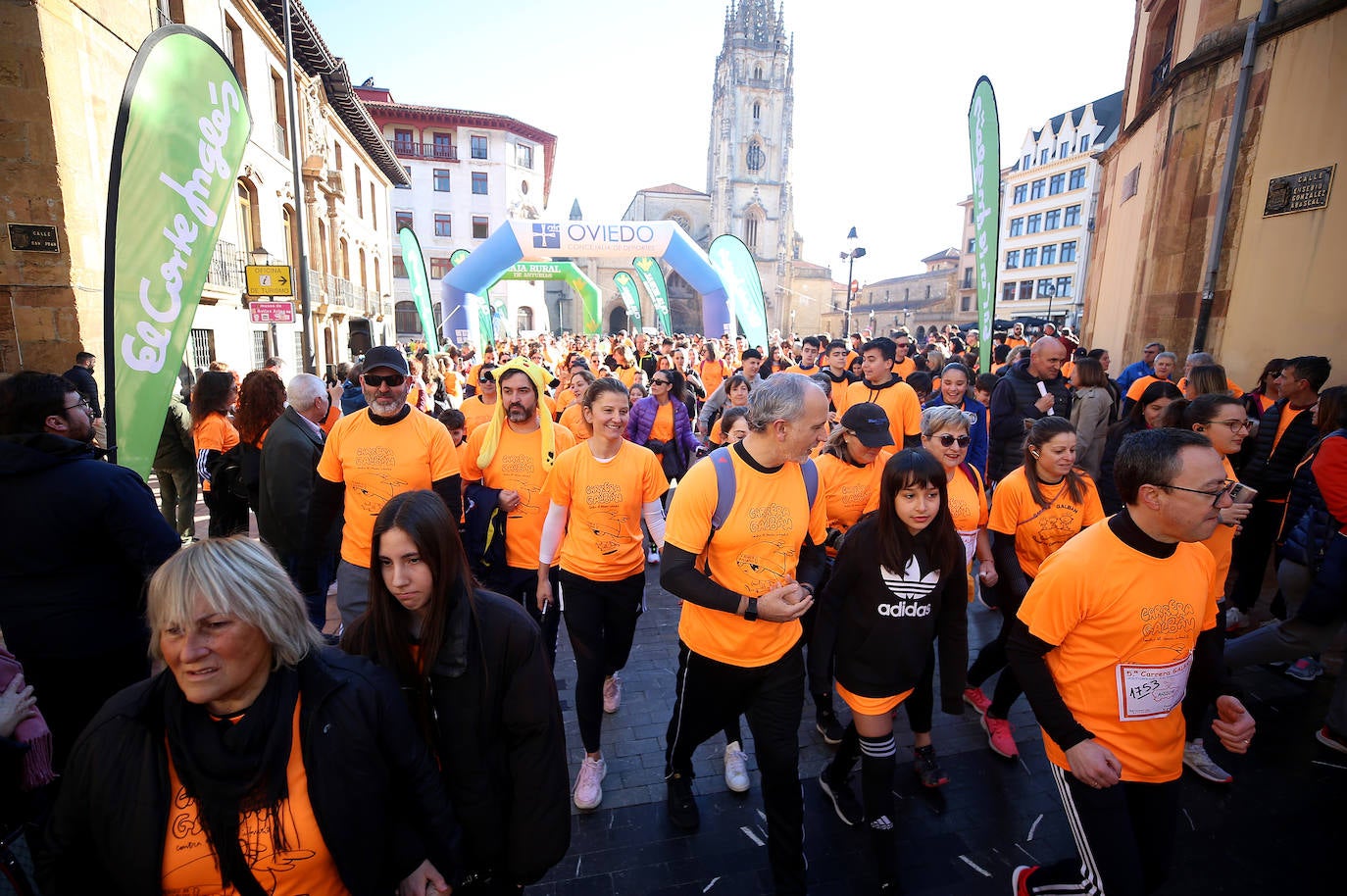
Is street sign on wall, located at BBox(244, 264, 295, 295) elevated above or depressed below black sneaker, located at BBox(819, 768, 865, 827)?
above

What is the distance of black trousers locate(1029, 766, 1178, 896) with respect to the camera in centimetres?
203

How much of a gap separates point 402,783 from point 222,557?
0.78m

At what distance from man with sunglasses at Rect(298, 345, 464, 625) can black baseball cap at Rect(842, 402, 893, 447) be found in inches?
92.1

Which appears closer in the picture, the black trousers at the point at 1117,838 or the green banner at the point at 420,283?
the black trousers at the point at 1117,838

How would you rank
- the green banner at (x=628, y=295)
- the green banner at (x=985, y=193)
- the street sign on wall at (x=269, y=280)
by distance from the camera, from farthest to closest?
the green banner at (x=628, y=295), the street sign on wall at (x=269, y=280), the green banner at (x=985, y=193)

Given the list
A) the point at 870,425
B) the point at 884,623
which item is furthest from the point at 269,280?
the point at 884,623

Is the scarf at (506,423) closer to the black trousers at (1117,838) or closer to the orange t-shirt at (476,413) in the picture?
the orange t-shirt at (476,413)

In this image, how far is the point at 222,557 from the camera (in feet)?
5.01

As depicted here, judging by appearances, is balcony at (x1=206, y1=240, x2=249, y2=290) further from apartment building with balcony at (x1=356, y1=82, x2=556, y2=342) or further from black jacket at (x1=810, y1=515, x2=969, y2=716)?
apartment building with balcony at (x1=356, y1=82, x2=556, y2=342)

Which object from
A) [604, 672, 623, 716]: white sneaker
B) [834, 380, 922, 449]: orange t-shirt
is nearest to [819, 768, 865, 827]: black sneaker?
[604, 672, 623, 716]: white sneaker

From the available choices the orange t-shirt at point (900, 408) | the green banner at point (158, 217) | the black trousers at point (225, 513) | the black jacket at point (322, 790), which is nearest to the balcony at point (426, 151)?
the black trousers at point (225, 513)

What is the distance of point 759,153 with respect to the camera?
2552 inches

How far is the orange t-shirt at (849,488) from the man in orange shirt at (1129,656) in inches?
60.6

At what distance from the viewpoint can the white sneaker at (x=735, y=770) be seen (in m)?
3.25
